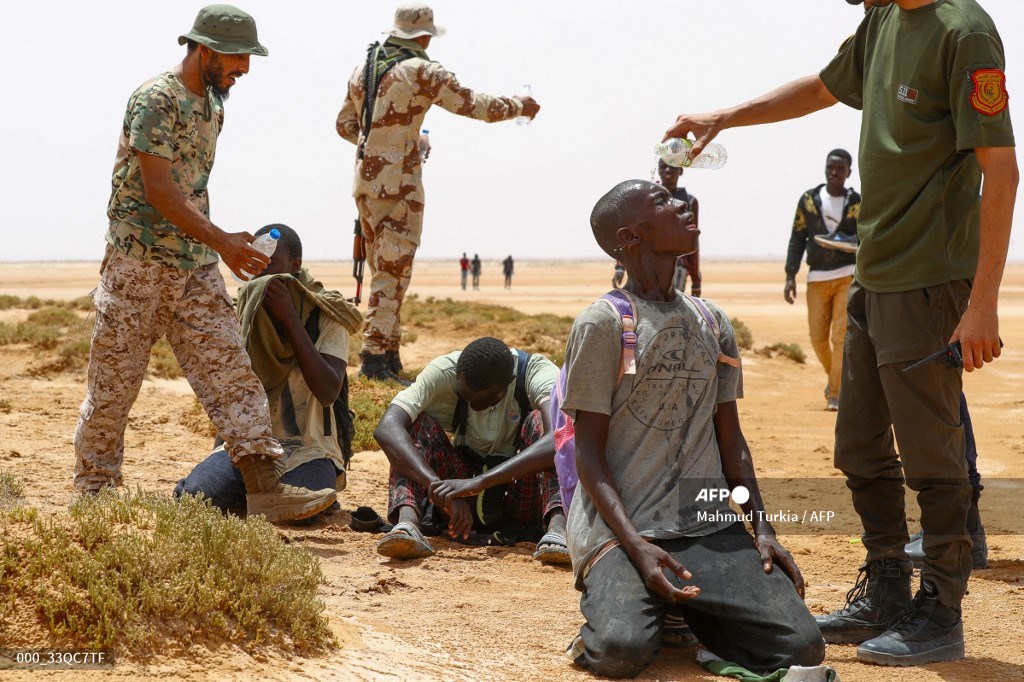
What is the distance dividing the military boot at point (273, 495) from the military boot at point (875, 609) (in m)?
2.67

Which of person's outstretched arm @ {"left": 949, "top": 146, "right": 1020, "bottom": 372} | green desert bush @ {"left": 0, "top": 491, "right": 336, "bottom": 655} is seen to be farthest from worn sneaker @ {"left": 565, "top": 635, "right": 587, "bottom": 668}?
person's outstretched arm @ {"left": 949, "top": 146, "right": 1020, "bottom": 372}

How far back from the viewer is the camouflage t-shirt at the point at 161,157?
5184 mm

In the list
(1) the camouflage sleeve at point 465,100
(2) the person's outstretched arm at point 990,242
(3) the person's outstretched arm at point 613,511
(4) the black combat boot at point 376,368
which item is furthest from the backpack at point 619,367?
(4) the black combat boot at point 376,368

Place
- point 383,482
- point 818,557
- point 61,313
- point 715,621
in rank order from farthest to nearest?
1. point 61,313
2. point 383,482
3. point 818,557
4. point 715,621

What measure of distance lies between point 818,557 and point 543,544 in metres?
1.40

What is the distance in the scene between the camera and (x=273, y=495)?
227 inches

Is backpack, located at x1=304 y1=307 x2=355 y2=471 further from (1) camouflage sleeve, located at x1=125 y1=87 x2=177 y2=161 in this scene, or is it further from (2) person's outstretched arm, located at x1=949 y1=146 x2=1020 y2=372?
(2) person's outstretched arm, located at x1=949 y1=146 x2=1020 y2=372

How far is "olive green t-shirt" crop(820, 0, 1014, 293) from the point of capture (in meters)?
3.79

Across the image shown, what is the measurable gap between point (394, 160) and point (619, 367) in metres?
5.54

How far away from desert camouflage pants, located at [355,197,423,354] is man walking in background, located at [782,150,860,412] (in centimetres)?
334

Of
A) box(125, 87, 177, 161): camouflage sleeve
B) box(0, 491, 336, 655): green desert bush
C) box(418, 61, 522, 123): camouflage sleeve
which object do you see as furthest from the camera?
box(418, 61, 522, 123): camouflage sleeve

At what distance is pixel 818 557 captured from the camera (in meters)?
5.73

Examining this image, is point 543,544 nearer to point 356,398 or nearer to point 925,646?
point 925,646

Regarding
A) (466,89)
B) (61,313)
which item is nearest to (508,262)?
(61,313)
